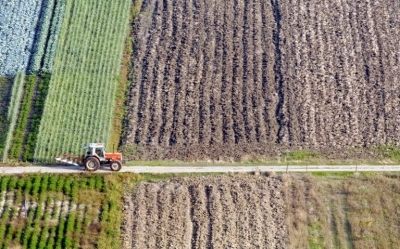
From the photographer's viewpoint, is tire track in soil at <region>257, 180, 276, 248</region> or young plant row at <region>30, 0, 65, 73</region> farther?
young plant row at <region>30, 0, 65, 73</region>

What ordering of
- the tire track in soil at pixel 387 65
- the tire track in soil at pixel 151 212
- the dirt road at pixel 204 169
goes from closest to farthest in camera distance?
the tire track in soil at pixel 151 212 → the dirt road at pixel 204 169 → the tire track in soil at pixel 387 65

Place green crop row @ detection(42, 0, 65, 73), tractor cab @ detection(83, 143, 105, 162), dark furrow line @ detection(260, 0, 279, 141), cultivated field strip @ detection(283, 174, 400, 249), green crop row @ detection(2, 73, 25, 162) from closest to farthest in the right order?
cultivated field strip @ detection(283, 174, 400, 249) < tractor cab @ detection(83, 143, 105, 162) < green crop row @ detection(2, 73, 25, 162) < dark furrow line @ detection(260, 0, 279, 141) < green crop row @ detection(42, 0, 65, 73)

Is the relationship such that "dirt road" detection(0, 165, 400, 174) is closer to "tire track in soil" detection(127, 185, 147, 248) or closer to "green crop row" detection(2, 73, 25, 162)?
"tire track in soil" detection(127, 185, 147, 248)

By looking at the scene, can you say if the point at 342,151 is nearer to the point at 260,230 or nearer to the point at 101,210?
the point at 260,230

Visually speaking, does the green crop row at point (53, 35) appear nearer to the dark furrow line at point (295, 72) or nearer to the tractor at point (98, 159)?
the tractor at point (98, 159)

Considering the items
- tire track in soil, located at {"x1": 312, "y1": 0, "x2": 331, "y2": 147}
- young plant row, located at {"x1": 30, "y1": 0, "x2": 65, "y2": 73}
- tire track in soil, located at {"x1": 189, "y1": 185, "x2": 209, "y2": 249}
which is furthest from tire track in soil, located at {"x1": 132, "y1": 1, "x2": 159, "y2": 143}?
tire track in soil, located at {"x1": 312, "y1": 0, "x2": 331, "y2": 147}

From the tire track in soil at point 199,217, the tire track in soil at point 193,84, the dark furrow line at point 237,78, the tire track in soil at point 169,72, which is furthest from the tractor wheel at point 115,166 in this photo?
the dark furrow line at point 237,78
